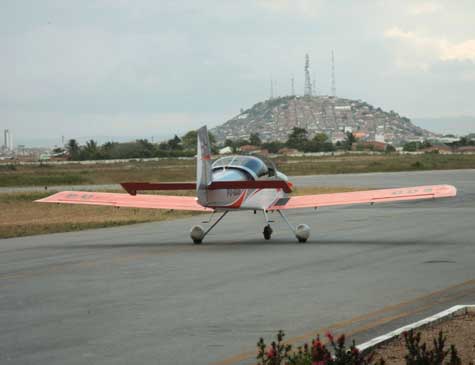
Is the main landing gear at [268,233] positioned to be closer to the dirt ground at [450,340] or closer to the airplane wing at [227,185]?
the airplane wing at [227,185]

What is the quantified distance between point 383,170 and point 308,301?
247 feet

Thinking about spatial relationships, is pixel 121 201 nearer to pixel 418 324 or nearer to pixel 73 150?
pixel 418 324

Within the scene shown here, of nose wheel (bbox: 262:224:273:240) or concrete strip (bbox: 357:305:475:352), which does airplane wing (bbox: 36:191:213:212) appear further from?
concrete strip (bbox: 357:305:475:352)

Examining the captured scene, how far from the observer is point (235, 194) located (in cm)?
2133

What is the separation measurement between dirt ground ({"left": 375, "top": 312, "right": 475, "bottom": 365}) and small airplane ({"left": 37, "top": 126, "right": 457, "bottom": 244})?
881cm

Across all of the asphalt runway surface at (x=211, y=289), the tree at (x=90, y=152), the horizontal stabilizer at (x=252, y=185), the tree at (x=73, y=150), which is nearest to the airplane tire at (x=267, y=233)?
the asphalt runway surface at (x=211, y=289)

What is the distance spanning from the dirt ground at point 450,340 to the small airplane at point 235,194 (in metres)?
8.81

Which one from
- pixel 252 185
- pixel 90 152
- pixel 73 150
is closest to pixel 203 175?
pixel 252 185

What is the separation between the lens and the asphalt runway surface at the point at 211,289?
10.1 metres

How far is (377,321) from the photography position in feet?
36.6

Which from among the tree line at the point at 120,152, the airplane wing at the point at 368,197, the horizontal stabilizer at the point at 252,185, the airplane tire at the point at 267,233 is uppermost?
the tree line at the point at 120,152

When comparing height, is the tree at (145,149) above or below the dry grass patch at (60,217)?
above

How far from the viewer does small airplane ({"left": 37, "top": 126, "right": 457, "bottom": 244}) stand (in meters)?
20.4

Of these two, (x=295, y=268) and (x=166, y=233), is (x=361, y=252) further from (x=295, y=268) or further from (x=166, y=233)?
(x=166, y=233)
